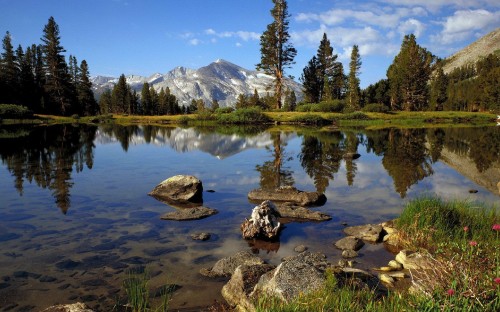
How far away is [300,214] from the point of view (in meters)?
13.3

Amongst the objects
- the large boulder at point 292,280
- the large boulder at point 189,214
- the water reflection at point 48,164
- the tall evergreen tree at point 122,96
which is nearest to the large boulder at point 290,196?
the large boulder at point 189,214

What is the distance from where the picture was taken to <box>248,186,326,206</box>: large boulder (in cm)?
1505

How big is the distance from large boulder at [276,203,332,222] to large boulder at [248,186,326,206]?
136 cm

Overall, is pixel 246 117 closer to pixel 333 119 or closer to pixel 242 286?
pixel 333 119

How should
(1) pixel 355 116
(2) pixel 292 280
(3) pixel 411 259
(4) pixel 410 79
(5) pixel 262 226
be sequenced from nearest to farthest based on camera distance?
1. (2) pixel 292 280
2. (3) pixel 411 259
3. (5) pixel 262 226
4. (1) pixel 355 116
5. (4) pixel 410 79

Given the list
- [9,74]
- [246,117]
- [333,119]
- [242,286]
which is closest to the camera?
[242,286]

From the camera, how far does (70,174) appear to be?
67.8ft

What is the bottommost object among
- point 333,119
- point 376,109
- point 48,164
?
point 48,164

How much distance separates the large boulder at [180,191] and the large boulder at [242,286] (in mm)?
7927

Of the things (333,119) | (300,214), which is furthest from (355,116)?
(300,214)

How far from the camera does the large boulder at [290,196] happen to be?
1505cm

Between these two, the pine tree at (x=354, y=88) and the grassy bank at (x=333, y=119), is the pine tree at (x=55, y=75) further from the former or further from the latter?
the pine tree at (x=354, y=88)

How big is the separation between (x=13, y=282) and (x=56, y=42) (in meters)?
106

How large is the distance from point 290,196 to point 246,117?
60932mm
